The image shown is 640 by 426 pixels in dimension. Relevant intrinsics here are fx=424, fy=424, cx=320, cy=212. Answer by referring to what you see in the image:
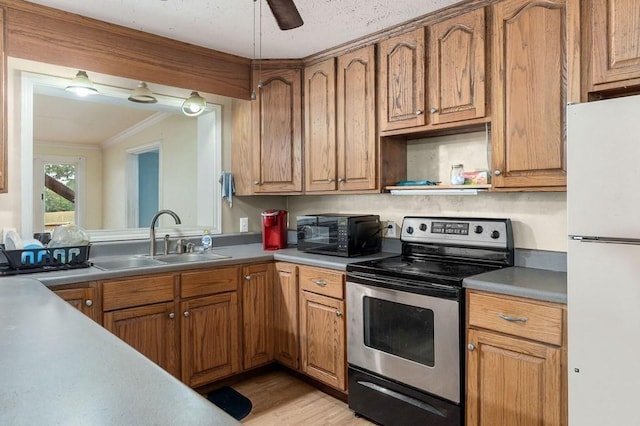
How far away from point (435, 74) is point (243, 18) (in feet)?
3.73

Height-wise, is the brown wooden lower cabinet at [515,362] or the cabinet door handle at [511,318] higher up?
the cabinet door handle at [511,318]

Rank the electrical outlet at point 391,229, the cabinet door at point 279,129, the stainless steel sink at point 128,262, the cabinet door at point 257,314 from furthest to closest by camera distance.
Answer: the cabinet door at point 279,129 < the electrical outlet at point 391,229 < the cabinet door at point 257,314 < the stainless steel sink at point 128,262

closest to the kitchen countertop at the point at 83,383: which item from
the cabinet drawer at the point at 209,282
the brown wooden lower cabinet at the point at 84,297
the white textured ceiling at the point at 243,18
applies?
the brown wooden lower cabinet at the point at 84,297

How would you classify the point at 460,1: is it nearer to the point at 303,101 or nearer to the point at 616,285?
the point at 303,101

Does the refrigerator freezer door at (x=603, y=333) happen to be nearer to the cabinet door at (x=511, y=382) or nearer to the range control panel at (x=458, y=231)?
the cabinet door at (x=511, y=382)

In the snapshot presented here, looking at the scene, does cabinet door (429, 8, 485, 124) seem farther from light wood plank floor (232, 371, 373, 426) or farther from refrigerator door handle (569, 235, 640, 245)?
light wood plank floor (232, 371, 373, 426)

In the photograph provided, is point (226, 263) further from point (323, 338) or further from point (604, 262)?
point (604, 262)

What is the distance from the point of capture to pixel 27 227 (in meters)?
2.50

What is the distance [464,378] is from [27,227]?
8.34 feet

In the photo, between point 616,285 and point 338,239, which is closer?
point 616,285

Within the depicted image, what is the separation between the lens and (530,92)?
198cm

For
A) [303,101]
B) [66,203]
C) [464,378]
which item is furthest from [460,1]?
[66,203]

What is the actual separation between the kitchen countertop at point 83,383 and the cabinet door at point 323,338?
1568 mm

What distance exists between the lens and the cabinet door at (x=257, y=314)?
9.13 feet
